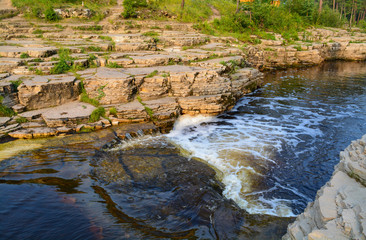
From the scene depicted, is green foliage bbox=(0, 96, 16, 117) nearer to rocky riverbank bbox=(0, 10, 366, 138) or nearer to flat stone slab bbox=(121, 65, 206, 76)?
rocky riverbank bbox=(0, 10, 366, 138)

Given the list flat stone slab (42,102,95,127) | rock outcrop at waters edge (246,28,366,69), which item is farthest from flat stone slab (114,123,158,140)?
rock outcrop at waters edge (246,28,366,69)

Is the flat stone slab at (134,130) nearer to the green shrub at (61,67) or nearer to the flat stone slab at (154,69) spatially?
the flat stone slab at (154,69)

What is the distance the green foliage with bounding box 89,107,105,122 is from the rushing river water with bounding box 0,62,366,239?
70 centimetres

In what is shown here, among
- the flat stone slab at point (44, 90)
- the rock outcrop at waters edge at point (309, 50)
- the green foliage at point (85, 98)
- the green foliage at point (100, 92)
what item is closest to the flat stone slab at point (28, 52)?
the flat stone slab at point (44, 90)

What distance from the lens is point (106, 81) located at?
9273 mm

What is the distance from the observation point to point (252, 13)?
25.2 metres

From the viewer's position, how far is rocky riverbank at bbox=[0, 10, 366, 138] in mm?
8352

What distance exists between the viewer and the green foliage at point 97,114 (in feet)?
27.8

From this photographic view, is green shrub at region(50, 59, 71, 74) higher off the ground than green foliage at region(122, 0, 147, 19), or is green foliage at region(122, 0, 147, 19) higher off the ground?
green foliage at region(122, 0, 147, 19)

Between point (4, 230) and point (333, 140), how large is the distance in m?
9.27

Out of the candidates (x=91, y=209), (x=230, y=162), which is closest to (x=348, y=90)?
(x=230, y=162)

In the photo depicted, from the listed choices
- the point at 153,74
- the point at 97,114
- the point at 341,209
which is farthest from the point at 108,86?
the point at 341,209

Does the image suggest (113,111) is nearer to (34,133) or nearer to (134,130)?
(134,130)

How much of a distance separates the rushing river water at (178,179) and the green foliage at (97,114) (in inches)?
27.7
